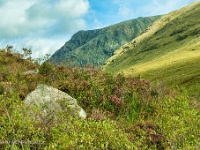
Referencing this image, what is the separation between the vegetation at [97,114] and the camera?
10727 mm

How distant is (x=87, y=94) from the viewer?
699 inches

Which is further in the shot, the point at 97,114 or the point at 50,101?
the point at 50,101

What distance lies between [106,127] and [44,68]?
1009cm

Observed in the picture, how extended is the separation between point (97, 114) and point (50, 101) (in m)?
2.69

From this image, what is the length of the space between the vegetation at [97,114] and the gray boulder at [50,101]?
0.63 metres

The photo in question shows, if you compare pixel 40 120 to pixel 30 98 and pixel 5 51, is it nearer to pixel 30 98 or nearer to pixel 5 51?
pixel 30 98

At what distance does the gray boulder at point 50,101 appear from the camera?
577 inches

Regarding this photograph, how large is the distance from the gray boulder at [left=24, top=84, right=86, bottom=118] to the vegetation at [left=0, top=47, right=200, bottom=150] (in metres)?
0.63

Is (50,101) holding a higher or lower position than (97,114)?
higher

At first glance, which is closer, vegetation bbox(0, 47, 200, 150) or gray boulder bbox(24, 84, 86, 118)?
vegetation bbox(0, 47, 200, 150)

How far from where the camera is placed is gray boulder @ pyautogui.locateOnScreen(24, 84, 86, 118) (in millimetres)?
14648

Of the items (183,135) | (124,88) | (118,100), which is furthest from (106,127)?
(124,88)

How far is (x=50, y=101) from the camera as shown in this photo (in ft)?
50.3

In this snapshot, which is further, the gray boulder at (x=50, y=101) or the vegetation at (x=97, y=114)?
the gray boulder at (x=50, y=101)
